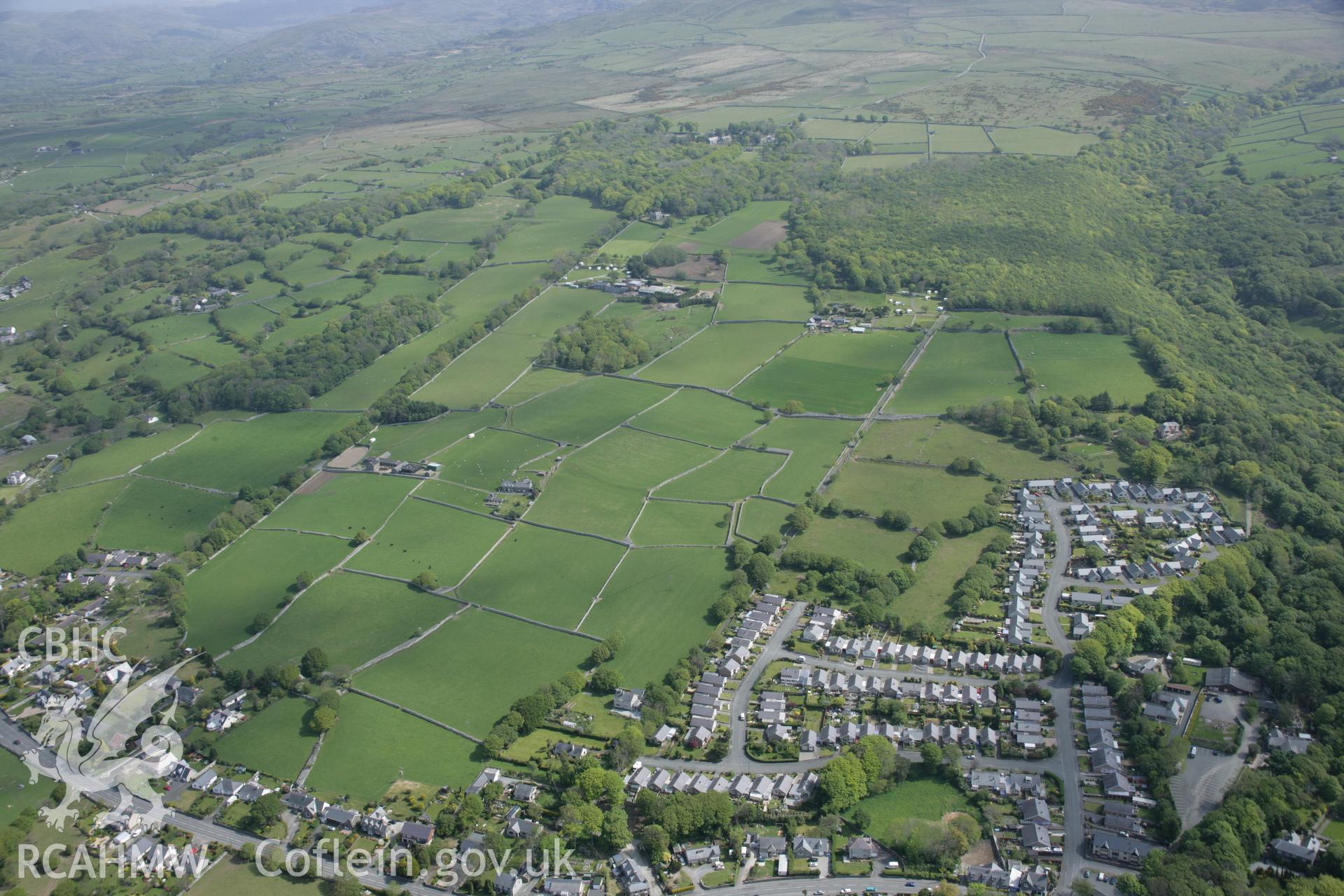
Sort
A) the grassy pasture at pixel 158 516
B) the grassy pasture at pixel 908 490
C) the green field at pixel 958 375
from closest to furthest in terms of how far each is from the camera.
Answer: the grassy pasture at pixel 908 490, the grassy pasture at pixel 158 516, the green field at pixel 958 375

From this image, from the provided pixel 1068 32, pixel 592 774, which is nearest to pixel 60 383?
pixel 592 774

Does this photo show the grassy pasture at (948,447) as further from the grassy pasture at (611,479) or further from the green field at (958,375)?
the grassy pasture at (611,479)

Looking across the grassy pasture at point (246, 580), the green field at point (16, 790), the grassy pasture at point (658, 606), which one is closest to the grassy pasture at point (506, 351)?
the grassy pasture at point (246, 580)

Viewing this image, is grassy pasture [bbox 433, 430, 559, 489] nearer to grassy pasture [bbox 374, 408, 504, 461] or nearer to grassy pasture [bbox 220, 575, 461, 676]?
grassy pasture [bbox 374, 408, 504, 461]

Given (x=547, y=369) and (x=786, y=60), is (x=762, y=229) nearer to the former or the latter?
(x=547, y=369)

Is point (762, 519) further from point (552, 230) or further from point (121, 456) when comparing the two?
point (552, 230)

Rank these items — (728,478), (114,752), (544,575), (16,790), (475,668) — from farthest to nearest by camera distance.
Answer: (728,478)
(544,575)
(475,668)
(114,752)
(16,790)

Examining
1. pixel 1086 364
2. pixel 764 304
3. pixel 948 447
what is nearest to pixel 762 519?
pixel 948 447
